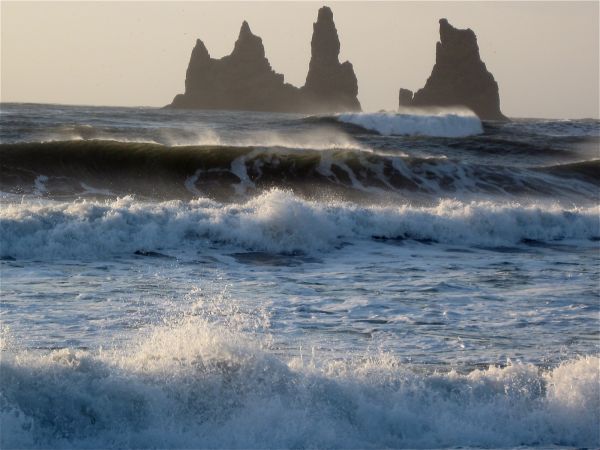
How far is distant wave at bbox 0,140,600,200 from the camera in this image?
23.1 m

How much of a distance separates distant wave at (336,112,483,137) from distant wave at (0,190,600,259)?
1121 inches

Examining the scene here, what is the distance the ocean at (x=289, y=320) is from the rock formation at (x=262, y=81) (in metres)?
79.6

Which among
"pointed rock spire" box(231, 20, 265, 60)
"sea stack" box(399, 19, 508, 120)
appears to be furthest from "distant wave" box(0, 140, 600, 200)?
"pointed rock spire" box(231, 20, 265, 60)

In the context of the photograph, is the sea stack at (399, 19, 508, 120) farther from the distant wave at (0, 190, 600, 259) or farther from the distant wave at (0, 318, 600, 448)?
Answer: the distant wave at (0, 318, 600, 448)

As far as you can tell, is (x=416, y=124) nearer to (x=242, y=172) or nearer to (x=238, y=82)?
(x=242, y=172)

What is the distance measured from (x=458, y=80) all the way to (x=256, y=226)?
83293mm

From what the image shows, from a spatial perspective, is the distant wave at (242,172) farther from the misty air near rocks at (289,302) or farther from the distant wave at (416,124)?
the distant wave at (416,124)

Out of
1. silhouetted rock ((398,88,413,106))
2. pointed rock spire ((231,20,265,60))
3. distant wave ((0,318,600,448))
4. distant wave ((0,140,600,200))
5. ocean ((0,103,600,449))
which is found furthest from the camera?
pointed rock spire ((231,20,265,60))

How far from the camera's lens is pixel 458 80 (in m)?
94.9

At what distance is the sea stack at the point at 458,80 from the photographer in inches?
3723

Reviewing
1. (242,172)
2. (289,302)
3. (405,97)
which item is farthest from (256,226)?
(405,97)

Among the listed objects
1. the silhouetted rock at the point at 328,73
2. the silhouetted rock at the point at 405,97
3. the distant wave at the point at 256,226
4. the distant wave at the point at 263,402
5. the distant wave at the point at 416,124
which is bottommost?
the distant wave at the point at 263,402

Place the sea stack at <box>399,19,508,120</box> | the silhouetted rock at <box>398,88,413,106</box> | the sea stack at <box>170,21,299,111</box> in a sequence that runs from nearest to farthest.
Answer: the silhouetted rock at <box>398,88,413,106</box> → the sea stack at <box>399,19,508,120</box> → the sea stack at <box>170,21,299,111</box>

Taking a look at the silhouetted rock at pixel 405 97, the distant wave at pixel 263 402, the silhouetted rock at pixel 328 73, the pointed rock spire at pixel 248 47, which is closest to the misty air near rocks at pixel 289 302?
the distant wave at pixel 263 402
